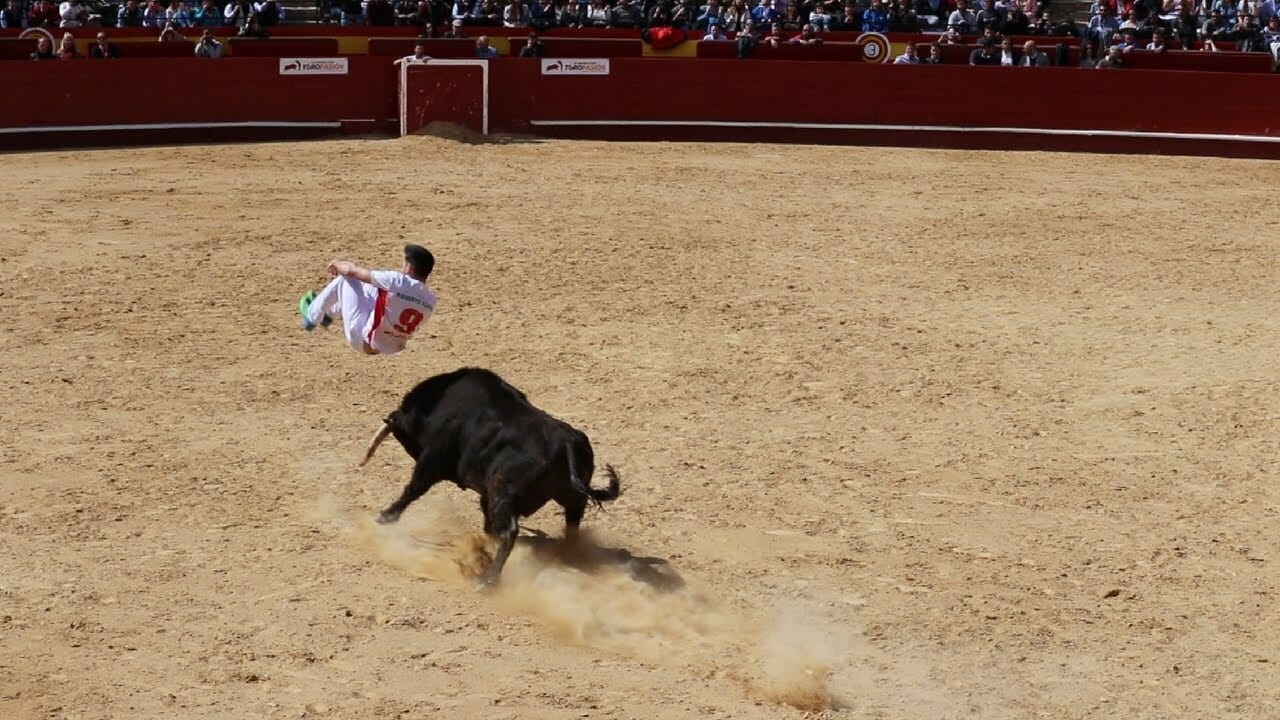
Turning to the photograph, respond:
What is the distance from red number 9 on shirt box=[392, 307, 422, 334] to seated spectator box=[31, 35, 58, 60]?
1471 centimetres

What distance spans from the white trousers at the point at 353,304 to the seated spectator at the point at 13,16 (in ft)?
57.8

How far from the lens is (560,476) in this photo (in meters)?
6.88

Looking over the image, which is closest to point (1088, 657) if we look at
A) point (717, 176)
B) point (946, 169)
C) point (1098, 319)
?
point (1098, 319)

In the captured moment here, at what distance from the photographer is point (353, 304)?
7.55 meters

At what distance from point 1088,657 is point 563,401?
403 centimetres

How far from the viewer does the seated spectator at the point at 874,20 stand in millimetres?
25062

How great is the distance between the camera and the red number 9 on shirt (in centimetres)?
749

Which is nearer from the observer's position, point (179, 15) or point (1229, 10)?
point (179, 15)

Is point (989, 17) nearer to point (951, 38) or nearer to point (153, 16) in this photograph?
point (951, 38)

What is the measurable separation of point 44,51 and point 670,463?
48.2 feet

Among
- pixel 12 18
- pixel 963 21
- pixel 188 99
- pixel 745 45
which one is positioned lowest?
pixel 188 99

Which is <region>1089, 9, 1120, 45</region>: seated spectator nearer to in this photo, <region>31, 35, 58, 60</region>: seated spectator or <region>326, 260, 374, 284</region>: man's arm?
<region>31, 35, 58, 60</region>: seated spectator

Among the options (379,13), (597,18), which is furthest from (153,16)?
(597,18)

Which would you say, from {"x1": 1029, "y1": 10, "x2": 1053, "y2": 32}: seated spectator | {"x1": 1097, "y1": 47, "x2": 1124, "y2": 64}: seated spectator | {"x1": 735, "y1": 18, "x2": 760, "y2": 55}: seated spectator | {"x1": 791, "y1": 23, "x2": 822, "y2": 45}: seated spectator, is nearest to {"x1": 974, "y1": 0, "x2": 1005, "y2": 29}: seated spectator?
{"x1": 1029, "y1": 10, "x2": 1053, "y2": 32}: seated spectator
